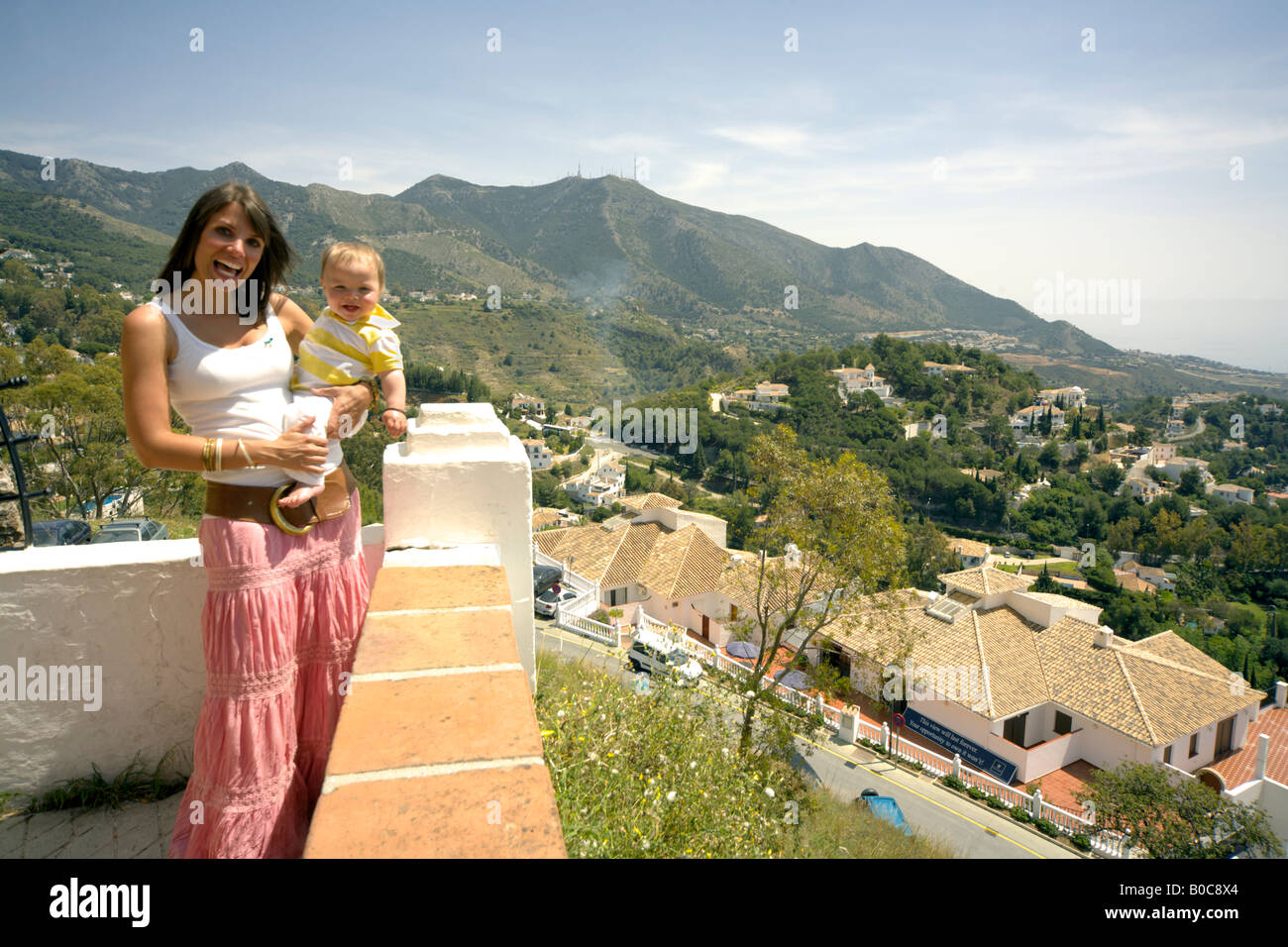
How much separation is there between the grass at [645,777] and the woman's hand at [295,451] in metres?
1.17

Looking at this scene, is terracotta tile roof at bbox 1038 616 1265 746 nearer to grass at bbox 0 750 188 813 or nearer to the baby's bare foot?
grass at bbox 0 750 188 813

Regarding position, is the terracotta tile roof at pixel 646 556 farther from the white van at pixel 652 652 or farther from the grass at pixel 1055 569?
the grass at pixel 1055 569

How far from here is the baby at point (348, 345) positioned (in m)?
1.98

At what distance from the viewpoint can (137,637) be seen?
227 cm

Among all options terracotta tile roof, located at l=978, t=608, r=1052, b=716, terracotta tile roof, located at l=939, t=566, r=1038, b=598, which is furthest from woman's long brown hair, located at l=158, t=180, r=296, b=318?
terracotta tile roof, located at l=939, t=566, r=1038, b=598

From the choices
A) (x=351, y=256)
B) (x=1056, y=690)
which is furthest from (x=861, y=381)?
(x=351, y=256)

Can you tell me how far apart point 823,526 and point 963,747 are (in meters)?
12.1

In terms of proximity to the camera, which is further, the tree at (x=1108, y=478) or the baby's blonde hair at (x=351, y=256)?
the tree at (x=1108, y=478)

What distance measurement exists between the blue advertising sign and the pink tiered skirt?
19.0m

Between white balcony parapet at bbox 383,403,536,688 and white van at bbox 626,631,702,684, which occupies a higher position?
white balcony parapet at bbox 383,403,536,688

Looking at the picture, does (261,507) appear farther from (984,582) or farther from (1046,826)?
(984,582)

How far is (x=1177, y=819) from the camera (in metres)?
12.2

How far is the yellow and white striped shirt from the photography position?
199 centimetres

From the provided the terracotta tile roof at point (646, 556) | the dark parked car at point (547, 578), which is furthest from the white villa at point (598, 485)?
the dark parked car at point (547, 578)
